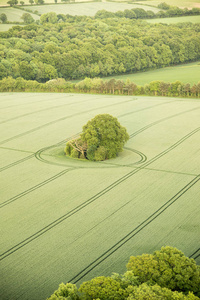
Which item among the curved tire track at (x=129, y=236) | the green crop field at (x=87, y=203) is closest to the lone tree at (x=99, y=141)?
the green crop field at (x=87, y=203)

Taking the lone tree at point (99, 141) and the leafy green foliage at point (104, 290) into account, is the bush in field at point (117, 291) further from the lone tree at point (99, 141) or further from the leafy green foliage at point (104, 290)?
the lone tree at point (99, 141)

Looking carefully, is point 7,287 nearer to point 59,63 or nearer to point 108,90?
point 108,90

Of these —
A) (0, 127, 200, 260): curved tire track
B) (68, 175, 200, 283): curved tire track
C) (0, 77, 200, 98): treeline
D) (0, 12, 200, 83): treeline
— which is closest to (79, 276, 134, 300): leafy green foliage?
(68, 175, 200, 283): curved tire track

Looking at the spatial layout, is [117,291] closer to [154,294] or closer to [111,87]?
[154,294]

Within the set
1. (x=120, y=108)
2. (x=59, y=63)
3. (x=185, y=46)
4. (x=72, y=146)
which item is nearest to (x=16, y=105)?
(x=120, y=108)

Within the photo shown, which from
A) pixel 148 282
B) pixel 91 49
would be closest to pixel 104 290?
pixel 148 282

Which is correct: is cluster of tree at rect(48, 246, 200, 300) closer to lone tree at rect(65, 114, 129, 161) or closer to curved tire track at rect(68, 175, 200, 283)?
curved tire track at rect(68, 175, 200, 283)
